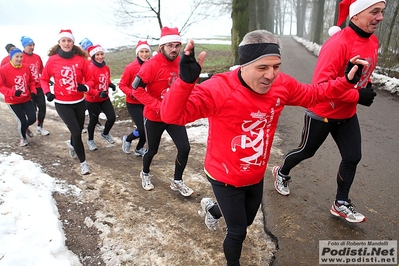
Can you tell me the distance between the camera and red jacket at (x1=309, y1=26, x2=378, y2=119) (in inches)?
124

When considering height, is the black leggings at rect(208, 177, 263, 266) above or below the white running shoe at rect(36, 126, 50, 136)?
above

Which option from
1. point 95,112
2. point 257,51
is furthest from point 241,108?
point 95,112

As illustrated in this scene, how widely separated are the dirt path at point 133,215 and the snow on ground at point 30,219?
170mm

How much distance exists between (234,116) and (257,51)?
0.50 metres

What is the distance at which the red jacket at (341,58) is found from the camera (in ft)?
10.3

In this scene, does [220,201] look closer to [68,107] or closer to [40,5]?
[68,107]

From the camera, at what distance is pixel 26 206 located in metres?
3.87

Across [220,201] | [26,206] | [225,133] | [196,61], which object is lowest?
[26,206]

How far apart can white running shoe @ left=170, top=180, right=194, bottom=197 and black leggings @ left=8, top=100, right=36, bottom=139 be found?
4.29 m

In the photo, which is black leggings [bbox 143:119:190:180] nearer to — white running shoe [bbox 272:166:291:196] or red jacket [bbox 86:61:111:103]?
white running shoe [bbox 272:166:291:196]

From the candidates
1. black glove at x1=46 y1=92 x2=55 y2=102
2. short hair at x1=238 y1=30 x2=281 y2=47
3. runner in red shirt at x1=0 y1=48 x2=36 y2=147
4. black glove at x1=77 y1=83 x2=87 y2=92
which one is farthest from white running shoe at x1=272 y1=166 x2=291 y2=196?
runner in red shirt at x1=0 y1=48 x2=36 y2=147

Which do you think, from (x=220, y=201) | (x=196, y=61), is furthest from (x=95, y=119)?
(x=196, y=61)

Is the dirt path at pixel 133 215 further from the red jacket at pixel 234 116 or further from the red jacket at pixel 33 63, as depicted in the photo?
the red jacket at pixel 33 63

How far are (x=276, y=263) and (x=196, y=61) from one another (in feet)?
7.31
